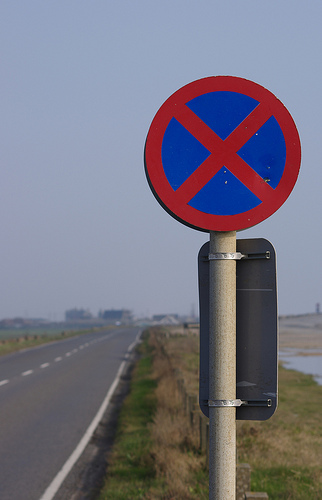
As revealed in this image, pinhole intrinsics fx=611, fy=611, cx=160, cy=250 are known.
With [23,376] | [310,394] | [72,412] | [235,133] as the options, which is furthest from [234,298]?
[23,376]

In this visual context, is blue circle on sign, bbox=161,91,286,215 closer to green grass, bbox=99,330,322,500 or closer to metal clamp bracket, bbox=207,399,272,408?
metal clamp bracket, bbox=207,399,272,408

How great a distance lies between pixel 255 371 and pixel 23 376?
760 inches

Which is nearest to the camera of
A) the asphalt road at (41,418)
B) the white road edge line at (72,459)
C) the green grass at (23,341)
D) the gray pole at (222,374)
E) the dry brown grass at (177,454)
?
the gray pole at (222,374)

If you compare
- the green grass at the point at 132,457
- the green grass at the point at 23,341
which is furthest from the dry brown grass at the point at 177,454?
the green grass at the point at 23,341

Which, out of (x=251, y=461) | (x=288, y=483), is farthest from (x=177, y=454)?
(x=288, y=483)

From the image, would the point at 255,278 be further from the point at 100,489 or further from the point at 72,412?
the point at 72,412

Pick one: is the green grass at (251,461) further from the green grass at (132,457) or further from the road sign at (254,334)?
the road sign at (254,334)

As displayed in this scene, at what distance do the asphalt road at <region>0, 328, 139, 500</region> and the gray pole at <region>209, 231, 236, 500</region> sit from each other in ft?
16.7

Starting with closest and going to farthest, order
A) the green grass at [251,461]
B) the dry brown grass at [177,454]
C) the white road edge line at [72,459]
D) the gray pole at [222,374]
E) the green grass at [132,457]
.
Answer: the gray pole at [222,374], the dry brown grass at [177,454], the green grass at [251,461], the green grass at [132,457], the white road edge line at [72,459]

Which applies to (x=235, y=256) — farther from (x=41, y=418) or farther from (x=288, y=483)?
(x=41, y=418)

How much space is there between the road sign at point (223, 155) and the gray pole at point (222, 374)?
0.71 ft

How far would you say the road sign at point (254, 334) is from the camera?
271 centimetres

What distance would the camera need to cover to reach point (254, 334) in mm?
Answer: 2758

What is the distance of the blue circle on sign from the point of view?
2.74 metres
